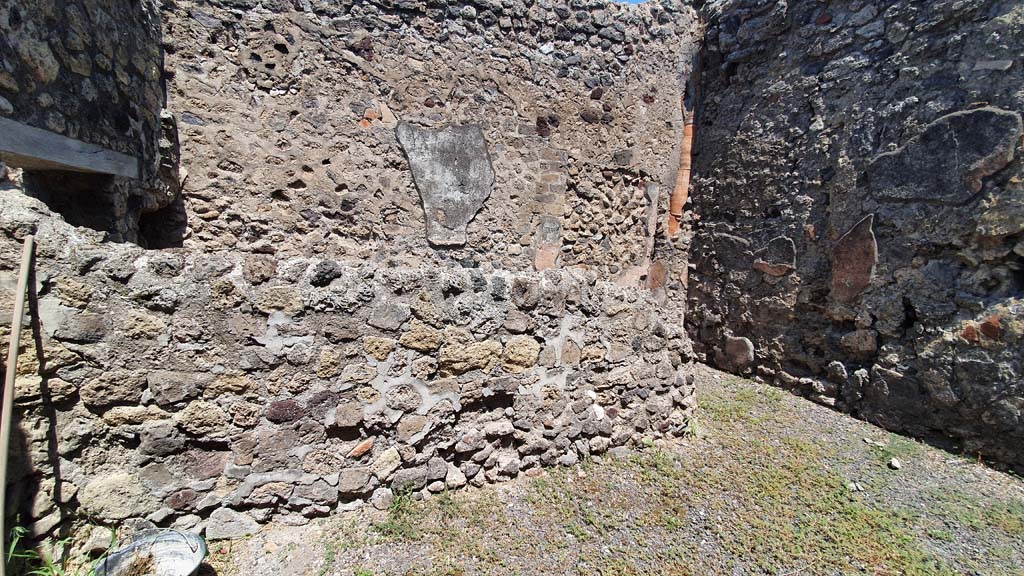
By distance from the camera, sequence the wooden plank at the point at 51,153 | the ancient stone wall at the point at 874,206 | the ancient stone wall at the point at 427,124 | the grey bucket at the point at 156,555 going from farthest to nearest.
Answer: the ancient stone wall at the point at 427,124 → the ancient stone wall at the point at 874,206 → the wooden plank at the point at 51,153 → the grey bucket at the point at 156,555

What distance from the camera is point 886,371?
365 cm

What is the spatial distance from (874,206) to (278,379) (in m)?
4.38

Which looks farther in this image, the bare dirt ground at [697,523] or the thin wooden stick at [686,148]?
the thin wooden stick at [686,148]

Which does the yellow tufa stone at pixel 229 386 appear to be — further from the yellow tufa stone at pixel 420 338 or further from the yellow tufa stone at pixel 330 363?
the yellow tufa stone at pixel 420 338

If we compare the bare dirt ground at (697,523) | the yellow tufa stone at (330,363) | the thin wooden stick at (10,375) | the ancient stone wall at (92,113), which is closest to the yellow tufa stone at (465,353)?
the yellow tufa stone at (330,363)

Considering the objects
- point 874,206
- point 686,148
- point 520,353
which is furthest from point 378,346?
point 686,148

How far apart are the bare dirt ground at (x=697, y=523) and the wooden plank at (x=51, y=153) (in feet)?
6.36

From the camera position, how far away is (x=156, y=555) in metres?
1.80

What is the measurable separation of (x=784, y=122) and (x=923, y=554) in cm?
345

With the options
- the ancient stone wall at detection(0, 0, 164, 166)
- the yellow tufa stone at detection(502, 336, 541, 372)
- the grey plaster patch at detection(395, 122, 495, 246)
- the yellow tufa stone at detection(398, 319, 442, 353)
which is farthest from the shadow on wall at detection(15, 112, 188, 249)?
the yellow tufa stone at detection(502, 336, 541, 372)

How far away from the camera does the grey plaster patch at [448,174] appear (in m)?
4.20

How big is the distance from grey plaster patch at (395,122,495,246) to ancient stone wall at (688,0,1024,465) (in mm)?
A: 2456

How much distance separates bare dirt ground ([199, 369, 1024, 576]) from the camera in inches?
81.0

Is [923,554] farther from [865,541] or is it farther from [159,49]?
[159,49]
